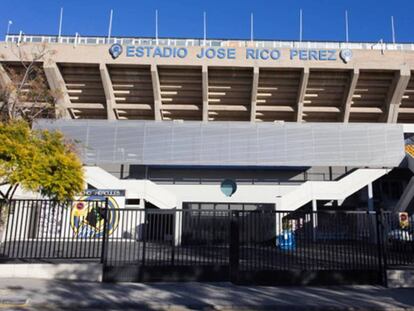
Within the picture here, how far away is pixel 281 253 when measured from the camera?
1190cm

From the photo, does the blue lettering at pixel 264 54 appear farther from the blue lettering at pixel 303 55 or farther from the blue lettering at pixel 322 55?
the blue lettering at pixel 322 55

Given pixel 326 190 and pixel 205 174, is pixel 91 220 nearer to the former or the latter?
pixel 326 190

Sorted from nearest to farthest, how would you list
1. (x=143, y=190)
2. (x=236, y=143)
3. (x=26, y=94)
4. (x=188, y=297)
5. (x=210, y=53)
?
(x=188, y=297)
(x=26, y=94)
(x=143, y=190)
(x=236, y=143)
(x=210, y=53)

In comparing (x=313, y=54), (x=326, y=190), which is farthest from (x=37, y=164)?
(x=313, y=54)

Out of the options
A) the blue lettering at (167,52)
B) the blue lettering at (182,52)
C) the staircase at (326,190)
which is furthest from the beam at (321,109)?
the blue lettering at (167,52)

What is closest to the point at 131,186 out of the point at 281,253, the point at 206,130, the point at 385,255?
the point at 206,130

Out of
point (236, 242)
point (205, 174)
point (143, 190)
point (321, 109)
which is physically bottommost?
point (236, 242)

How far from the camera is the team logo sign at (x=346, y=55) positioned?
31609 millimetres

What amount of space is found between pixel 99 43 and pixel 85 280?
26661 mm

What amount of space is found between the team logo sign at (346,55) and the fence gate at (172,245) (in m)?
25.2

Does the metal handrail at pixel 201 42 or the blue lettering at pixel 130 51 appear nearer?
the blue lettering at pixel 130 51

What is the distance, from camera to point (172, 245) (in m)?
11.3

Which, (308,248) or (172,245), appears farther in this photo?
(308,248)

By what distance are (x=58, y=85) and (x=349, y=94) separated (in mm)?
26451
